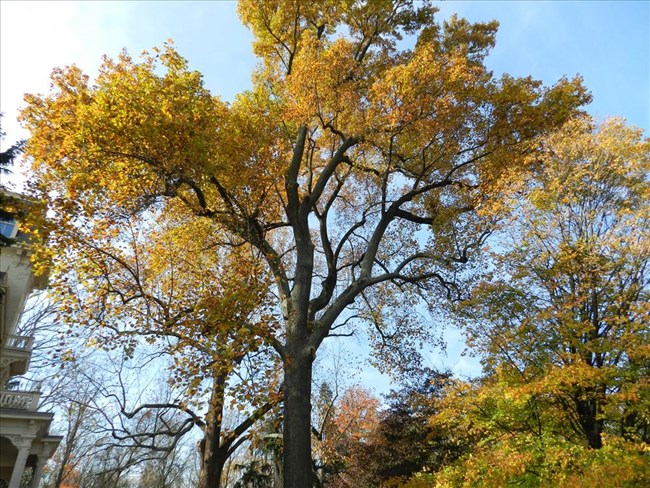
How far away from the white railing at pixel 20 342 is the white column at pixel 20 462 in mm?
3278

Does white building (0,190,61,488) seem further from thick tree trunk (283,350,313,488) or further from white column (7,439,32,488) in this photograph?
thick tree trunk (283,350,313,488)

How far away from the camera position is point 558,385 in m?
6.18

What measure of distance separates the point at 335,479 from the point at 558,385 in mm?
13574

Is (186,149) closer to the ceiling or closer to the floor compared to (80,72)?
closer to the floor

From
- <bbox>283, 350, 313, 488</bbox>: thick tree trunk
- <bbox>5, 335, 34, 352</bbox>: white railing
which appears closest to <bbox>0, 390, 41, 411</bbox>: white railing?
<bbox>5, 335, 34, 352</bbox>: white railing

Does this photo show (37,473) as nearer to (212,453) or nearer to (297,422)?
(212,453)

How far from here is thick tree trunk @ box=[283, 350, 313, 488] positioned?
636cm

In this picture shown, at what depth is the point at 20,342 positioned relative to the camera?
14.7 metres

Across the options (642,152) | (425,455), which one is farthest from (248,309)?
(425,455)

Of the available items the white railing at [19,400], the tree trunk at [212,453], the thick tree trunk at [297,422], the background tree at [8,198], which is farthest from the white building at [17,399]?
the thick tree trunk at [297,422]

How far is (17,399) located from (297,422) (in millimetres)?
12000

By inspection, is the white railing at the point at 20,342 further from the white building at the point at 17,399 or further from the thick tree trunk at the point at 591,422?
the thick tree trunk at the point at 591,422

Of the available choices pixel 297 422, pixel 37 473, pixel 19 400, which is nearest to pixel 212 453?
pixel 297 422

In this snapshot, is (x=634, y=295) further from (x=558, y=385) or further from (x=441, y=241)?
(x=441, y=241)
